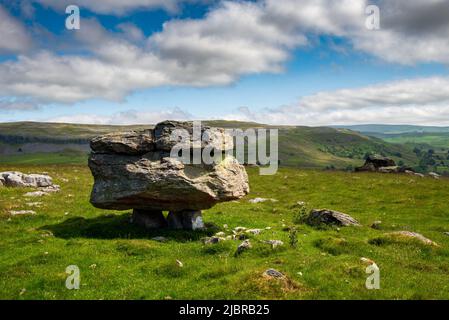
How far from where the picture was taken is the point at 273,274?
16406 mm

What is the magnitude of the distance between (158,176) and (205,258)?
21.8ft

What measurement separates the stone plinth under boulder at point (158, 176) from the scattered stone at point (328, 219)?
666cm

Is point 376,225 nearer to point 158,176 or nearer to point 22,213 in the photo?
point 158,176

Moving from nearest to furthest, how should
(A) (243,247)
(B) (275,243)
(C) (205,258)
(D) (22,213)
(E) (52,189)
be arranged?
(C) (205,258)
(A) (243,247)
(B) (275,243)
(D) (22,213)
(E) (52,189)

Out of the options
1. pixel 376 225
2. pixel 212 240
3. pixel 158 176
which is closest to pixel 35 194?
pixel 158 176

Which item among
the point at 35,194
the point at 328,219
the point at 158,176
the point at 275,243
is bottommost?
the point at 328,219

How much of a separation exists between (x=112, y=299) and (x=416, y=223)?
2634cm

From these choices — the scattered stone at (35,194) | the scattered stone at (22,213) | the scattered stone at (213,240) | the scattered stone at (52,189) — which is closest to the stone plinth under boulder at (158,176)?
the scattered stone at (213,240)

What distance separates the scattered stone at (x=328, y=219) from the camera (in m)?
29.4

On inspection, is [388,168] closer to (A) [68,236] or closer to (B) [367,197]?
(B) [367,197]

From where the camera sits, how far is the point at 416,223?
32.8 meters

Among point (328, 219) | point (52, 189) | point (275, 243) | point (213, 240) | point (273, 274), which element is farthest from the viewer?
point (52, 189)

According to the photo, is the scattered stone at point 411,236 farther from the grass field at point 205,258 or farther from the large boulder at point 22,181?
the large boulder at point 22,181
